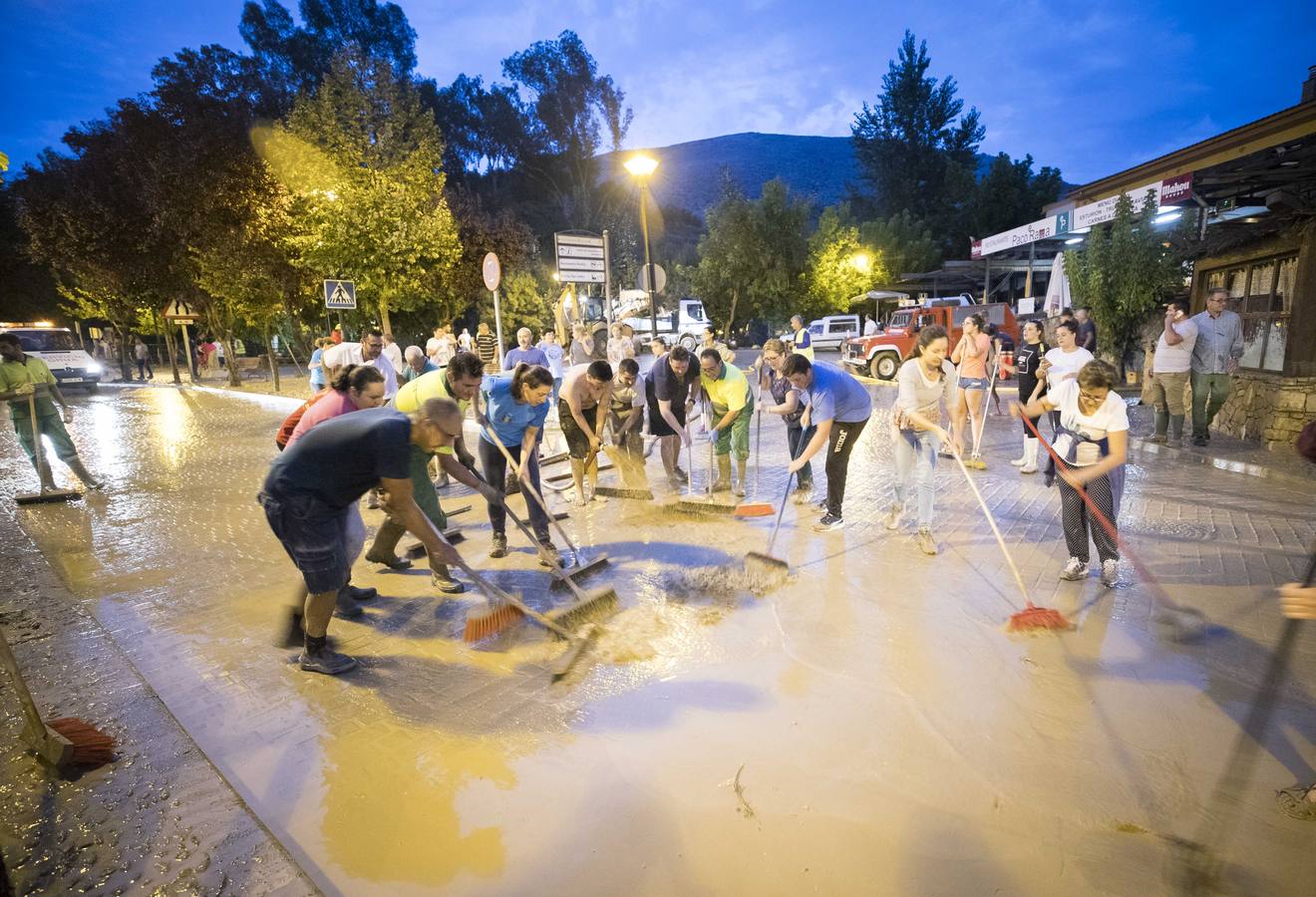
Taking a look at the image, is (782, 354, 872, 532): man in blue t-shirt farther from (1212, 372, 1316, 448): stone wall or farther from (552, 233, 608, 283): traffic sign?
(552, 233, 608, 283): traffic sign

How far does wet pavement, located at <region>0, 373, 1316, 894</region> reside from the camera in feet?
7.76

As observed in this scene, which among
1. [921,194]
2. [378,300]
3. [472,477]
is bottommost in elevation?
[472,477]

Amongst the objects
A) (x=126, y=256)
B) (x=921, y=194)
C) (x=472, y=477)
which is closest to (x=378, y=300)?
(x=126, y=256)

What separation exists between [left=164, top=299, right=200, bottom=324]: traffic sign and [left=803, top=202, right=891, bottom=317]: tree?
27017 mm

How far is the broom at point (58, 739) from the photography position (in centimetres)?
285

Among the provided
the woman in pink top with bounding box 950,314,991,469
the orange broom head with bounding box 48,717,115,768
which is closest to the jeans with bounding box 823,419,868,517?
the woman in pink top with bounding box 950,314,991,469

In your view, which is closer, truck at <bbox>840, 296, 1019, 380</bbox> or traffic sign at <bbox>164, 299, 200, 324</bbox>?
truck at <bbox>840, 296, 1019, 380</bbox>

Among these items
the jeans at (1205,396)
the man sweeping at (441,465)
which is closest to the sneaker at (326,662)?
the man sweeping at (441,465)

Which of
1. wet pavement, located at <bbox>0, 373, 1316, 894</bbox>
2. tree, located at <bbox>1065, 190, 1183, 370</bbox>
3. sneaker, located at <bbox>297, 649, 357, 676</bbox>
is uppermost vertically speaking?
tree, located at <bbox>1065, 190, 1183, 370</bbox>

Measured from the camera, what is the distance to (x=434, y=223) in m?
16.9

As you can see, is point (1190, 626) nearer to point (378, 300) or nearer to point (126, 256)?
point (378, 300)

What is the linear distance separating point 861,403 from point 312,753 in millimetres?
4512

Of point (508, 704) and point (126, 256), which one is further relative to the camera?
point (126, 256)

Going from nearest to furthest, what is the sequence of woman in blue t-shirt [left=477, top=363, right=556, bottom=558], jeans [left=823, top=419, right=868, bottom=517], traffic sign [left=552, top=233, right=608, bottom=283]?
woman in blue t-shirt [left=477, top=363, right=556, bottom=558], jeans [left=823, top=419, right=868, bottom=517], traffic sign [left=552, top=233, right=608, bottom=283]
